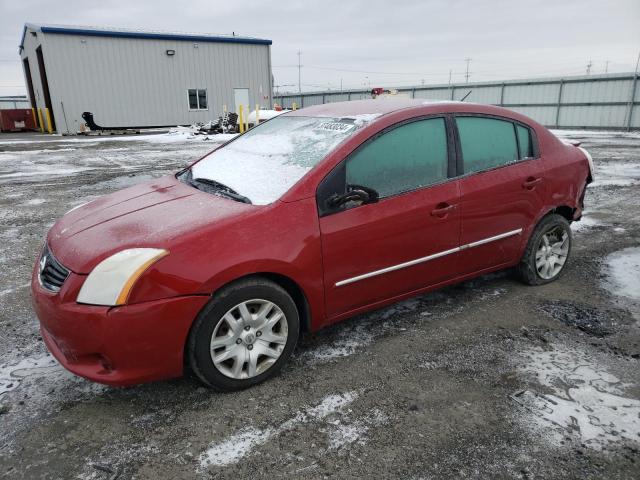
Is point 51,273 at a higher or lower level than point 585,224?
higher

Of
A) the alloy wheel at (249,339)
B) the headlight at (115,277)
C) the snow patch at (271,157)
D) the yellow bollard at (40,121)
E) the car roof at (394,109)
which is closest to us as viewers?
the headlight at (115,277)

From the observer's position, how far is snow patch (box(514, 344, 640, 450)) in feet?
7.54

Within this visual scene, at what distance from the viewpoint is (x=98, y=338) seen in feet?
7.45

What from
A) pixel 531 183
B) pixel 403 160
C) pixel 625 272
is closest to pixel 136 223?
pixel 403 160

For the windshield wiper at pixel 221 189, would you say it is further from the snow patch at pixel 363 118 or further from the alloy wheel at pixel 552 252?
the alloy wheel at pixel 552 252

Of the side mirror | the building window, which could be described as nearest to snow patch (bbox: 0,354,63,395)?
the side mirror

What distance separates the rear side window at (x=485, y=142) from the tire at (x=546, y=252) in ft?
2.29

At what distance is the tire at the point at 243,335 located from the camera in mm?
2467

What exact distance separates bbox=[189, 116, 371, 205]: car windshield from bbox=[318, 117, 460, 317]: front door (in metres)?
0.22

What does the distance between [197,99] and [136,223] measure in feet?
86.3

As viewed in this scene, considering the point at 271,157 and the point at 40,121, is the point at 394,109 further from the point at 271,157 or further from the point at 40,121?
the point at 40,121

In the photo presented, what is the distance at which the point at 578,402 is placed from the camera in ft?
8.29

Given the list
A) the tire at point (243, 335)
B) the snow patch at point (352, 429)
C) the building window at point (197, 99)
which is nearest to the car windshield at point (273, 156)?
the tire at point (243, 335)

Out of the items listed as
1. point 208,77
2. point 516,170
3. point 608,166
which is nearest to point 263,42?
point 208,77
